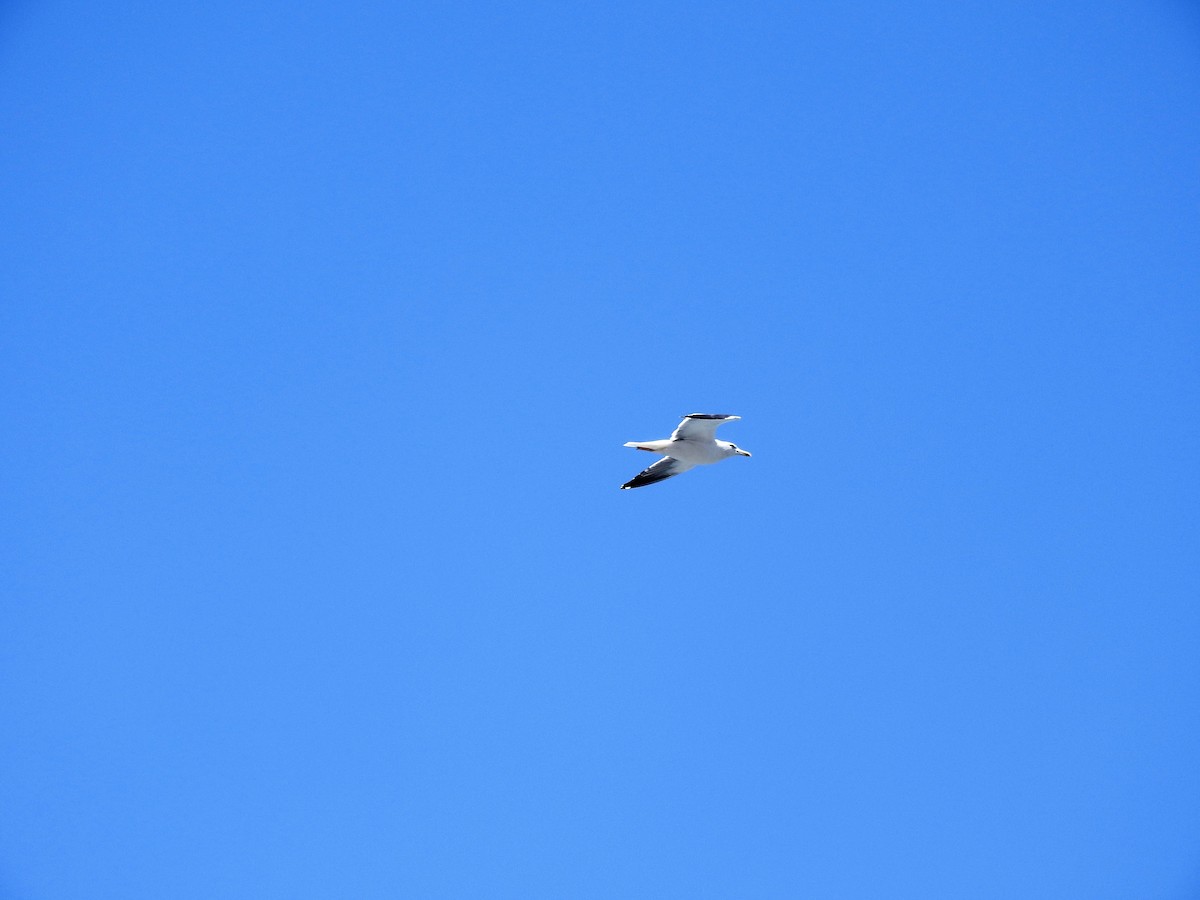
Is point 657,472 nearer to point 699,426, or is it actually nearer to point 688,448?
point 688,448

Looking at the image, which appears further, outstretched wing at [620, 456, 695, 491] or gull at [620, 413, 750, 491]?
outstretched wing at [620, 456, 695, 491]

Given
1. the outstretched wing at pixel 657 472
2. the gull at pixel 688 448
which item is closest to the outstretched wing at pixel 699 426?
the gull at pixel 688 448

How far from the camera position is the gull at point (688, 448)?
787 inches

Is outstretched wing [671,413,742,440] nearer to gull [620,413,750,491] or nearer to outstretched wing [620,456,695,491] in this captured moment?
gull [620,413,750,491]

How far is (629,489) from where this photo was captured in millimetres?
21609

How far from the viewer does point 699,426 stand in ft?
66.0

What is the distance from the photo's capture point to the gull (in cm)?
1998

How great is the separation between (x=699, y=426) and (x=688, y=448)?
0.81 metres

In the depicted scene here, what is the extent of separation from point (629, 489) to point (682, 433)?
1.96m

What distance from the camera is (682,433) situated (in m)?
20.4

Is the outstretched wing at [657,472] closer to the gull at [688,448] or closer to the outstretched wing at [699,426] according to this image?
the gull at [688,448]

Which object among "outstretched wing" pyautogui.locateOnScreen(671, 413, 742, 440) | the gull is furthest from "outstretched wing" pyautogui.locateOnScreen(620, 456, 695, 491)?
"outstretched wing" pyautogui.locateOnScreen(671, 413, 742, 440)

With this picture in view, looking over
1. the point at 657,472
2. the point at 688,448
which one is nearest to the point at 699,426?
the point at 688,448

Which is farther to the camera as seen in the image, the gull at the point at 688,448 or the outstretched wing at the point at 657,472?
the outstretched wing at the point at 657,472
